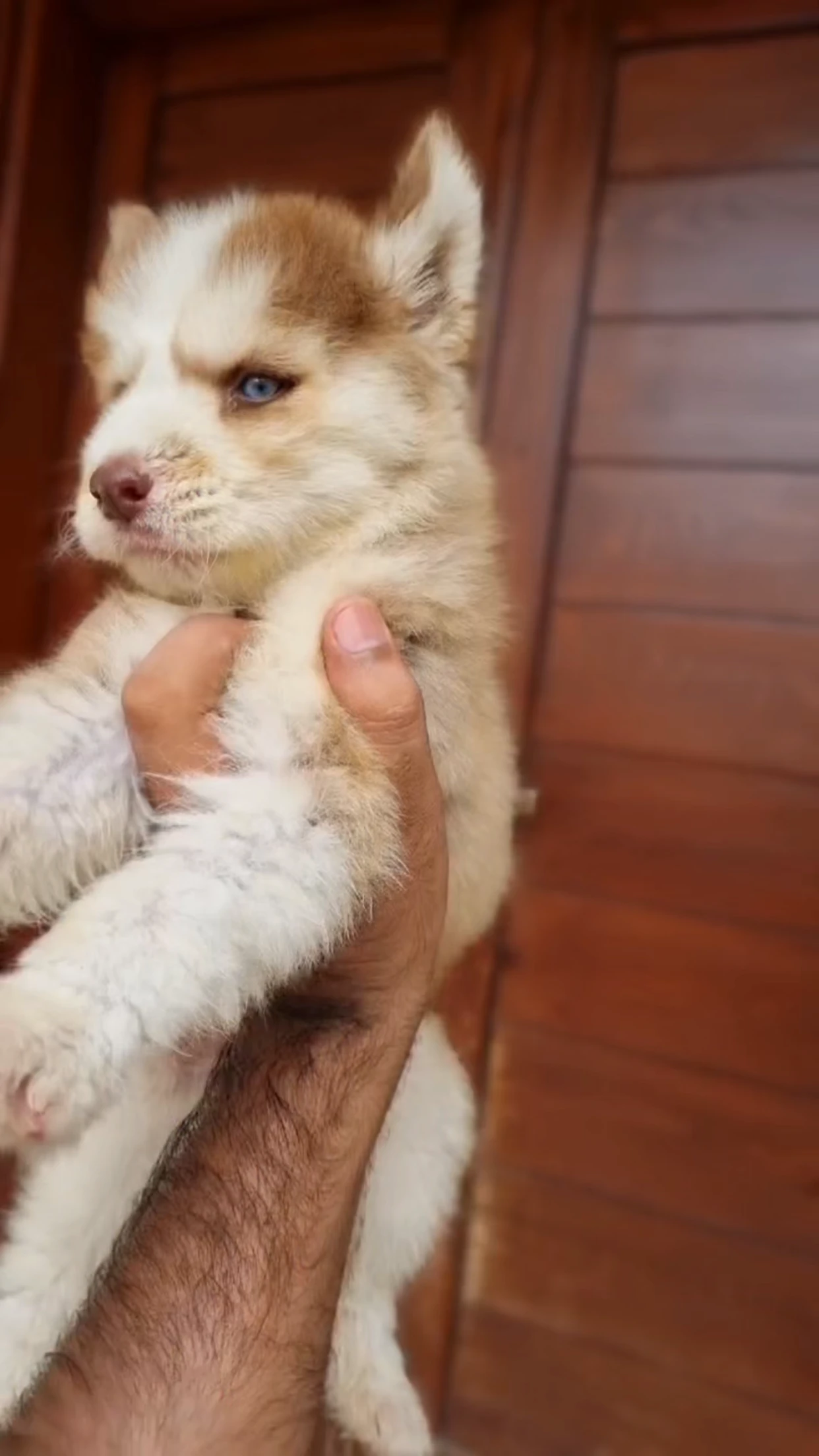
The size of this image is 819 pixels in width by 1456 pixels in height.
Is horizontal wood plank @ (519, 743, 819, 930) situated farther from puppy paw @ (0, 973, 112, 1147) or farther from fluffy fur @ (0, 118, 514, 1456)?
puppy paw @ (0, 973, 112, 1147)

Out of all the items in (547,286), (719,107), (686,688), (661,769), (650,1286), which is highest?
(719,107)

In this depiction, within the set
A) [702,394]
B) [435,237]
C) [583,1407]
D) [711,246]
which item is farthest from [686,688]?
[583,1407]

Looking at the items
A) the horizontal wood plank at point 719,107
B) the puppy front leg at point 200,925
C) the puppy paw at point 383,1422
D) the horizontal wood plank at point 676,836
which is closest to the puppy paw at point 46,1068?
the puppy front leg at point 200,925

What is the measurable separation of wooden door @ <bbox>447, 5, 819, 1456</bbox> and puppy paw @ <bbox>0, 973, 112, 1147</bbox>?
161 centimetres

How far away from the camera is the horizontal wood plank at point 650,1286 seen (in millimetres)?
2180

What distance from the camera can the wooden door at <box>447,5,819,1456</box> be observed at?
2.22 meters

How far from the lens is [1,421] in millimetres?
2830

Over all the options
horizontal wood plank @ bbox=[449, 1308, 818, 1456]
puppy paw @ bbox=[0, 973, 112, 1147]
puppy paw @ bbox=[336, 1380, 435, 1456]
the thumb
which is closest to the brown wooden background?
horizontal wood plank @ bbox=[449, 1308, 818, 1456]

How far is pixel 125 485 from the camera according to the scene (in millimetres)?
1201

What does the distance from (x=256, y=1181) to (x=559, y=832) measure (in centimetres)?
137

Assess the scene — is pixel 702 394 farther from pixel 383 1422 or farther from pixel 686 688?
pixel 383 1422

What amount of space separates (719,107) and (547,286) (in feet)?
1.57

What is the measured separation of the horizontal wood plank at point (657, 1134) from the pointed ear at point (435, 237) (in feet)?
5.01

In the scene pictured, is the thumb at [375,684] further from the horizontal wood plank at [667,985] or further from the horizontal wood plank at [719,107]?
Result: the horizontal wood plank at [719,107]
